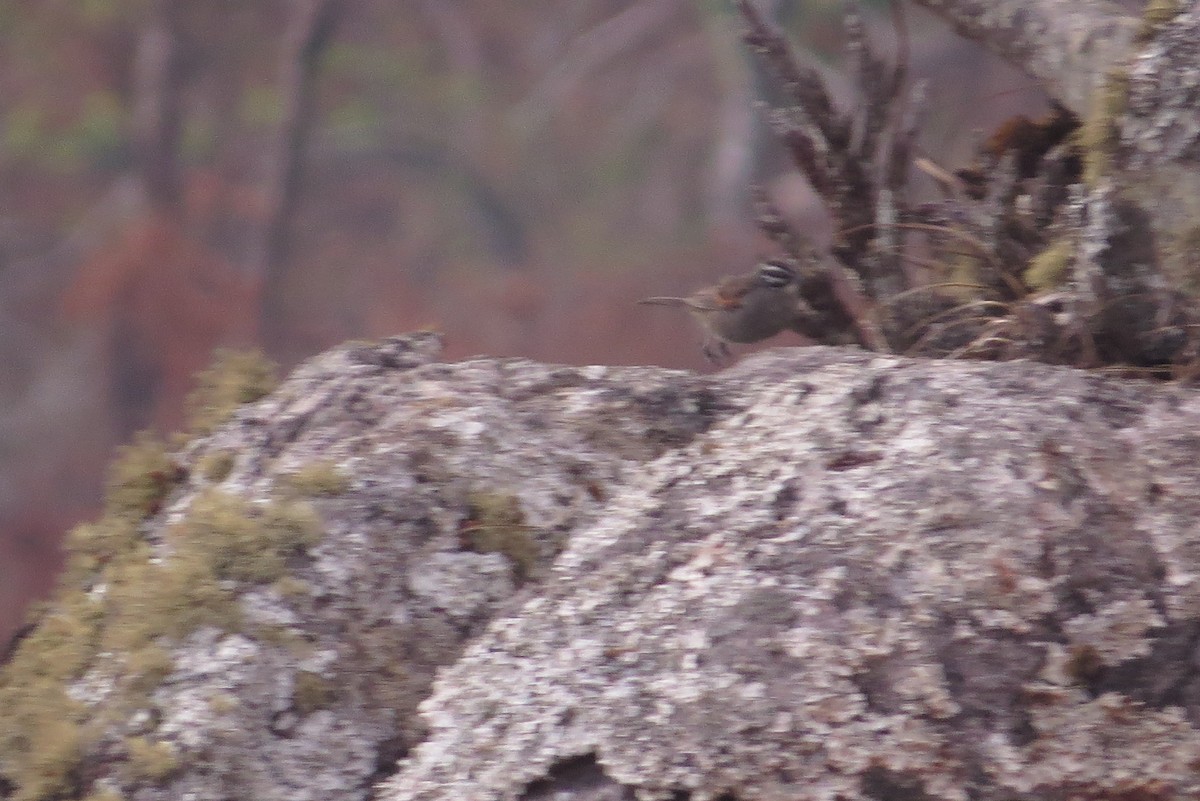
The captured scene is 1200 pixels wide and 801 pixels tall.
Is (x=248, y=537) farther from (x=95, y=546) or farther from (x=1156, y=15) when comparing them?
(x=1156, y=15)

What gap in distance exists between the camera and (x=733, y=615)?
1.10 meters

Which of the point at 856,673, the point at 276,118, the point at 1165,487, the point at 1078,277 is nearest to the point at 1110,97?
the point at 1078,277

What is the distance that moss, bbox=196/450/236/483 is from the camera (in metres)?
1.43

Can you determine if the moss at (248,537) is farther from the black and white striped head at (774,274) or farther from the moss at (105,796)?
the black and white striped head at (774,274)

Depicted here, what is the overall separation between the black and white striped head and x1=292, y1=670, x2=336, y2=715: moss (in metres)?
1.12

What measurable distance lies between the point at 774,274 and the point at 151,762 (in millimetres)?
1373

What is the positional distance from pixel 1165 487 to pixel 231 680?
86 centimetres

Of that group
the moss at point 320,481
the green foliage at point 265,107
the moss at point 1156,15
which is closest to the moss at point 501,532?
the moss at point 320,481

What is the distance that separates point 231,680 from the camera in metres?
1.13

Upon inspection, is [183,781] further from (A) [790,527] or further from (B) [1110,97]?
(B) [1110,97]

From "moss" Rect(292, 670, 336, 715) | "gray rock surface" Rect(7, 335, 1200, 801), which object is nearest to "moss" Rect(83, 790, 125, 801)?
"gray rock surface" Rect(7, 335, 1200, 801)

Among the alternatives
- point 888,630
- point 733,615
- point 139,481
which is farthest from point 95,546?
point 888,630

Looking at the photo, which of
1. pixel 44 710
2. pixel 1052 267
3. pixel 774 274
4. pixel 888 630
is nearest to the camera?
pixel 888 630

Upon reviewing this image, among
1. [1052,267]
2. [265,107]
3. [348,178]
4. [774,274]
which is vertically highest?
[1052,267]
